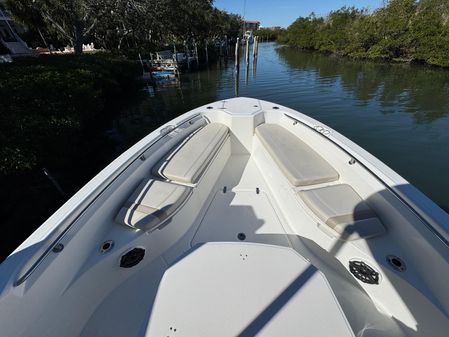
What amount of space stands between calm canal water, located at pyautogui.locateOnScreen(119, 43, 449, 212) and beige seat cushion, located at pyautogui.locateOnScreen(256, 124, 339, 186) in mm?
2386

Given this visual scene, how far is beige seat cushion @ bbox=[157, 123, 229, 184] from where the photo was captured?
2.32m

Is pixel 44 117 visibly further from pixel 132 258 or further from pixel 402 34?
pixel 402 34

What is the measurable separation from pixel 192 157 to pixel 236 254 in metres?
1.58

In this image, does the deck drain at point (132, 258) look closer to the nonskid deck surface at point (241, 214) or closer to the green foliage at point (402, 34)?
the nonskid deck surface at point (241, 214)

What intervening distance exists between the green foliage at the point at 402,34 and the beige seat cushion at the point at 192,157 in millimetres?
20150

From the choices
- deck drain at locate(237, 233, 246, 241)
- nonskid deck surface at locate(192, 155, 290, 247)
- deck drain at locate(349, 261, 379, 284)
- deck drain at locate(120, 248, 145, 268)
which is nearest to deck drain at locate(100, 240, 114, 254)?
deck drain at locate(120, 248, 145, 268)

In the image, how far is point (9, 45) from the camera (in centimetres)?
1761

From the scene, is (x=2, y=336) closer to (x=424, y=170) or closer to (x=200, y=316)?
(x=200, y=316)

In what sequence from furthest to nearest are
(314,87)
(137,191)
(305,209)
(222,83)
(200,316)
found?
(222,83) < (314,87) < (137,191) < (305,209) < (200,316)

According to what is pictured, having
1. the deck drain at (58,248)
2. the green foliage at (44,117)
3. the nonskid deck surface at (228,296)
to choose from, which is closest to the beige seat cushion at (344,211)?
the nonskid deck surface at (228,296)

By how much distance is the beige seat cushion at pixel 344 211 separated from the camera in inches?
65.1

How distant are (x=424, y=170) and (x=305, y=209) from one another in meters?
4.20

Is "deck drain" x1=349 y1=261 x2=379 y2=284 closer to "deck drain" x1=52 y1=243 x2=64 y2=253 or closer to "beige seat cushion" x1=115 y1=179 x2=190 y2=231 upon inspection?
"beige seat cushion" x1=115 y1=179 x2=190 y2=231

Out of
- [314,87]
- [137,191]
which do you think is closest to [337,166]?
[137,191]
